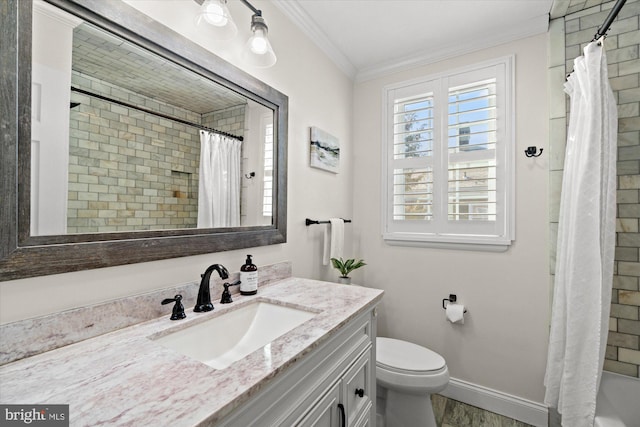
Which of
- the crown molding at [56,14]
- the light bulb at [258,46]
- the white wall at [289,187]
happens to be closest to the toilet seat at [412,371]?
the white wall at [289,187]

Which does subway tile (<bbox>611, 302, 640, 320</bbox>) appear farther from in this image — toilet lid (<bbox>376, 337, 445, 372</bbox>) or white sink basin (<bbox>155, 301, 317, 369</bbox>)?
white sink basin (<bbox>155, 301, 317, 369</bbox>)

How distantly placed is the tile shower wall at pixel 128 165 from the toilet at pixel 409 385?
1.33 metres

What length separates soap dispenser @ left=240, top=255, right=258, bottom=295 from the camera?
4.22ft

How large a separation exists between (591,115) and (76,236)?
7.04 feet

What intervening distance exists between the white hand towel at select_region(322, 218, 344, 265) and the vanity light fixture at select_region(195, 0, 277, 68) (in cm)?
108

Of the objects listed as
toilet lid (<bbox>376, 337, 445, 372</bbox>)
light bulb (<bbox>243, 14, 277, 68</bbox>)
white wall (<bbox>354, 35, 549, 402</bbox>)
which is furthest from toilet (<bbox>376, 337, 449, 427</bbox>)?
light bulb (<bbox>243, 14, 277, 68</bbox>)

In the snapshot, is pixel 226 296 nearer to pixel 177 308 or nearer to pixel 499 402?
pixel 177 308

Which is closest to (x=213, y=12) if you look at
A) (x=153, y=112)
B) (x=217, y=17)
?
(x=217, y=17)

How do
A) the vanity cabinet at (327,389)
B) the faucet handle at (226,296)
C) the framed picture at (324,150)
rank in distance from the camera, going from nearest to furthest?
the vanity cabinet at (327,389) → the faucet handle at (226,296) → the framed picture at (324,150)

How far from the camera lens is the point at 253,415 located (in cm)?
65

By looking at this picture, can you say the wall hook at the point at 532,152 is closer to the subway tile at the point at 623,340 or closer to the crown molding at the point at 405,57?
the crown molding at the point at 405,57

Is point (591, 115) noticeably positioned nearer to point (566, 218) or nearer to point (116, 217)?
point (566, 218)

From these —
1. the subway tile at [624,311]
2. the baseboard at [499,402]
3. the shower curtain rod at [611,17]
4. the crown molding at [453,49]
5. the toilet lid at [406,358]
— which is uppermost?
the crown molding at [453,49]

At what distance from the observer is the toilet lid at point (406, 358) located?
1.61m
